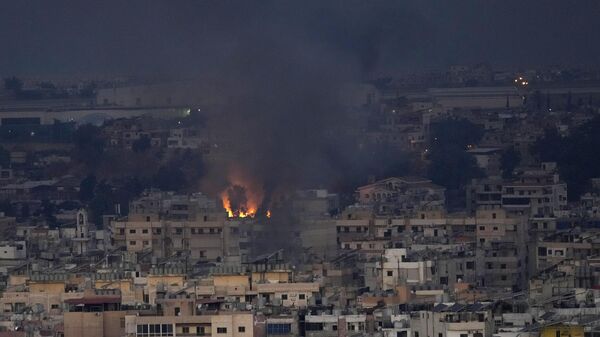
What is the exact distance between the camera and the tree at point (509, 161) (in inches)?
2569

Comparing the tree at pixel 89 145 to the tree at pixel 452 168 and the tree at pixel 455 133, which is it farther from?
the tree at pixel 452 168

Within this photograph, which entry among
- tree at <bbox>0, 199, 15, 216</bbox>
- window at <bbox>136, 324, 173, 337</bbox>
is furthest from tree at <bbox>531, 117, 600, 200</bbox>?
window at <bbox>136, 324, 173, 337</bbox>

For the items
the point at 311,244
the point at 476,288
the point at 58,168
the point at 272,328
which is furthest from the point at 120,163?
the point at 272,328

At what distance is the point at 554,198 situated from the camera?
5769cm

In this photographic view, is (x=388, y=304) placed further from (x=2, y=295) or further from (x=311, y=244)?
(x=311, y=244)

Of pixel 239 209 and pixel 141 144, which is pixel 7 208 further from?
pixel 141 144

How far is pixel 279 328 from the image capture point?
36.4 m

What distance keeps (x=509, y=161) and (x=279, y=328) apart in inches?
1245

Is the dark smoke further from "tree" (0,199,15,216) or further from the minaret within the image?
"tree" (0,199,15,216)

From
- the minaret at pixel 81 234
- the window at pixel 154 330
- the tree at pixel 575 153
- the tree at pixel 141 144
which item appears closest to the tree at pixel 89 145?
the tree at pixel 141 144

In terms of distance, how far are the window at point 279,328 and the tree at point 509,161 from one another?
27194 millimetres

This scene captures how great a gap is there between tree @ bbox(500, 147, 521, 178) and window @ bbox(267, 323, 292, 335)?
2719 centimetres

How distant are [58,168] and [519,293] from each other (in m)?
33.7

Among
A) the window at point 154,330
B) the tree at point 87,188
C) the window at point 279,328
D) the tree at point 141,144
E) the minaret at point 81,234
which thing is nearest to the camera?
the window at point 154,330
